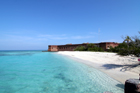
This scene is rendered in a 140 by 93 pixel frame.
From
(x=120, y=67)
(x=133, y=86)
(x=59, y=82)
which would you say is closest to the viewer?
(x=133, y=86)

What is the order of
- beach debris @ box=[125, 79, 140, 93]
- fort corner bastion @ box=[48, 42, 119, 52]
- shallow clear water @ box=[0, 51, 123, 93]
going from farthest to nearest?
fort corner bastion @ box=[48, 42, 119, 52], shallow clear water @ box=[0, 51, 123, 93], beach debris @ box=[125, 79, 140, 93]

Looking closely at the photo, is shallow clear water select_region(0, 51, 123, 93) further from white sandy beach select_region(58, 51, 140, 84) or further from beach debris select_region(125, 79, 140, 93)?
beach debris select_region(125, 79, 140, 93)

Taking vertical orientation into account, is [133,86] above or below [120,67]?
above

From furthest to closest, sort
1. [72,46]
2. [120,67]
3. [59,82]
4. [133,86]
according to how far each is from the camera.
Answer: [72,46], [120,67], [59,82], [133,86]

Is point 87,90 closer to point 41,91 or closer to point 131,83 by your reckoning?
point 41,91

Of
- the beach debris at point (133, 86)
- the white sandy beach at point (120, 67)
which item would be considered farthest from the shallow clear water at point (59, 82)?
the beach debris at point (133, 86)

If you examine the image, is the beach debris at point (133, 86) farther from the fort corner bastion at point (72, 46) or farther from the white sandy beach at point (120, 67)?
the fort corner bastion at point (72, 46)

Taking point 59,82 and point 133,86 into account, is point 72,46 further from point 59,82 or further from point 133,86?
point 133,86

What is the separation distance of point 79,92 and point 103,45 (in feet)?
101

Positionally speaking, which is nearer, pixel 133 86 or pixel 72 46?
pixel 133 86

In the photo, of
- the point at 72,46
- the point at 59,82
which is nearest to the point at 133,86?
the point at 59,82

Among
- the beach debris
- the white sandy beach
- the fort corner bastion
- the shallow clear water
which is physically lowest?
the shallow clear water

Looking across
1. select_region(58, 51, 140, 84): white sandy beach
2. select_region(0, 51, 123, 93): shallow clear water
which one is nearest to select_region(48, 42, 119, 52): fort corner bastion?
select_region(58, 51, 140, 84): white sandy beach

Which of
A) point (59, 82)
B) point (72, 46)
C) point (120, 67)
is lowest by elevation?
point (59, 82)
